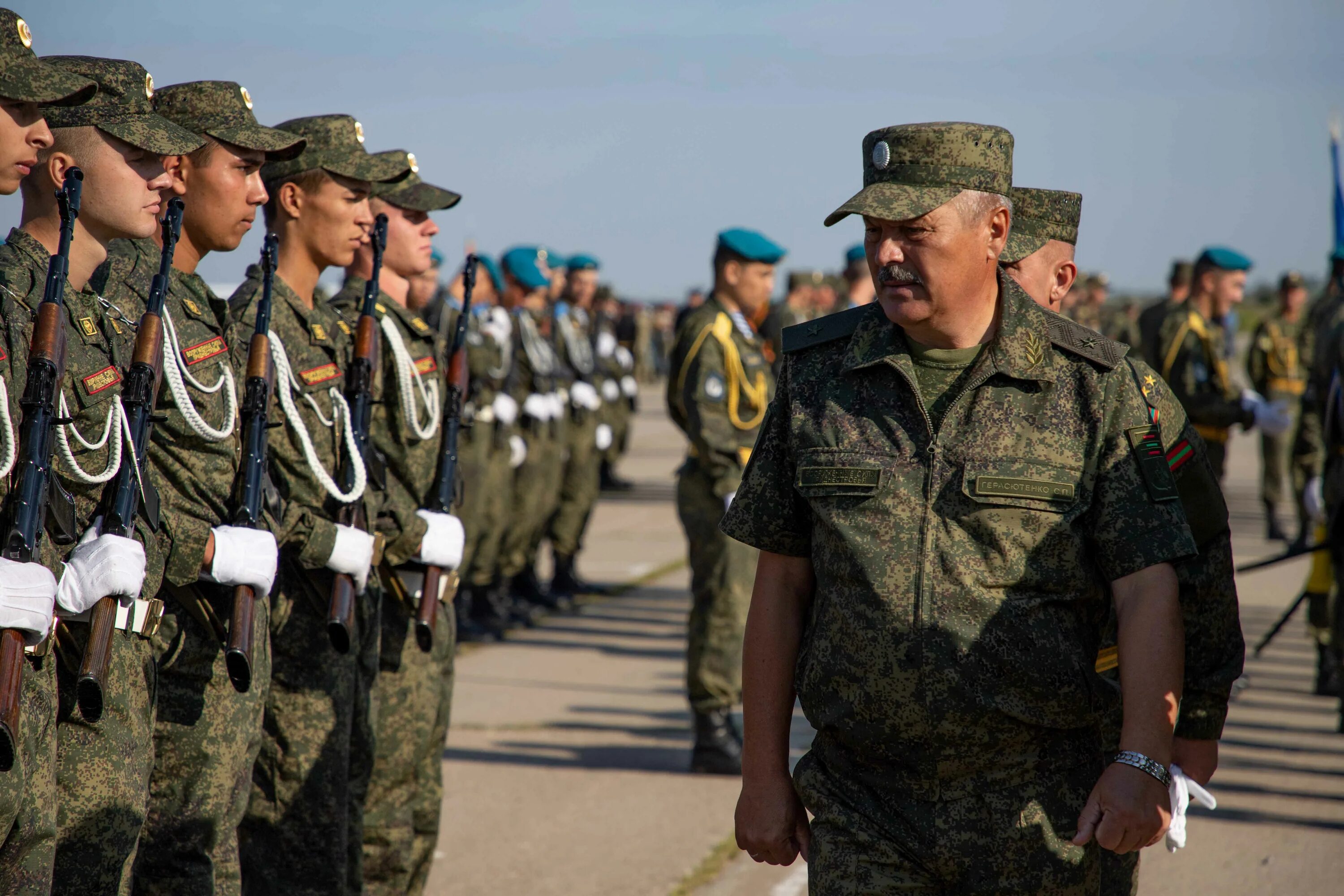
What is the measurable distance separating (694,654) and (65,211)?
4035mm

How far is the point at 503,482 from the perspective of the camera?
955 centimetres

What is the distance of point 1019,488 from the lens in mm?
2689

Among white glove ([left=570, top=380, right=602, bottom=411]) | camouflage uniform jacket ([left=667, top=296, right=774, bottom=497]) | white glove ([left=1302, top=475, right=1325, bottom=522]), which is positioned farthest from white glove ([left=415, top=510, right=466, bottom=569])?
white glove ([left=570, top=380, right=602, bottom=411])

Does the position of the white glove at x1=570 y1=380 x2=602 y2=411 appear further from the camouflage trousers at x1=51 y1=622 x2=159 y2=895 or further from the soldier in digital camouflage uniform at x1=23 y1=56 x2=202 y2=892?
the camouflage trousers at x1=51 y1=622 x2=159 y2=895

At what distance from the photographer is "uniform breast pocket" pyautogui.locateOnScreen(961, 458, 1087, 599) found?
8.81 feet

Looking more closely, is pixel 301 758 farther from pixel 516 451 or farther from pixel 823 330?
pixel 516 451

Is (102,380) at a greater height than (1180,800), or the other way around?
(102,380)

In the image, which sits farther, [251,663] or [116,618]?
[251,663]

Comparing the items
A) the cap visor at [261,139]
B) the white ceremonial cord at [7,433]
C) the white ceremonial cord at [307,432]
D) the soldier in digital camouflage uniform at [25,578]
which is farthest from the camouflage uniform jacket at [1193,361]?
the white ceremonial cord at [7,433]

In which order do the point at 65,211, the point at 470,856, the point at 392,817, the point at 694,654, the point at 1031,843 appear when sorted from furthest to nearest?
the point at 694,654
the point at 470,856
the point at 392,817
the point at 65,211
the point at 1031,843

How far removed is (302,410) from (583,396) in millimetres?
7277

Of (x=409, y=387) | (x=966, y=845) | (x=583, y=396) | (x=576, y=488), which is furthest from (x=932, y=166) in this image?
(x=583, y=396)

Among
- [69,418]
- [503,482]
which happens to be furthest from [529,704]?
[69,418]

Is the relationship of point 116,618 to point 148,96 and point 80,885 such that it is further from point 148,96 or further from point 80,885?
point 148,96
